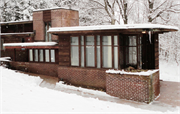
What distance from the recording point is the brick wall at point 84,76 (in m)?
11.0

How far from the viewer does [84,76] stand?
11562 mm

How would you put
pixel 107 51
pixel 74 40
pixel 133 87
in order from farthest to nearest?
pixel 74 40 → pixel 107 51 → pixel 133 87

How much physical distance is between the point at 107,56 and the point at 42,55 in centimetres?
686

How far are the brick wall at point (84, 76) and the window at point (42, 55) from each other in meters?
3.22

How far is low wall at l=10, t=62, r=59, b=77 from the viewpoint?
15.1m

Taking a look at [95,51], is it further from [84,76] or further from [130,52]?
[130,52]

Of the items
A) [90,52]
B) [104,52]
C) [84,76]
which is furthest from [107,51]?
[84,76]

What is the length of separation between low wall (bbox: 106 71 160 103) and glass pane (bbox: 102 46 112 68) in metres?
1.03

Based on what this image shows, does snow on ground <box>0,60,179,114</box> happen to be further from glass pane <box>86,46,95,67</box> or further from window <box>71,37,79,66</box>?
window <box>71,37,79,66</box>

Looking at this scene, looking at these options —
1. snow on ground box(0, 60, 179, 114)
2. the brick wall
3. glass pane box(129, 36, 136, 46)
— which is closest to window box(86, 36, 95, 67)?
the brick wall

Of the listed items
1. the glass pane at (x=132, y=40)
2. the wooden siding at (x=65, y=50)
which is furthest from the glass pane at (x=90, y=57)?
the glass pane at (x=132, y=40)

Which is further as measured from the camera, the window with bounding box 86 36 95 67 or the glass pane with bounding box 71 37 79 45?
the glass pane with bounding box 71 37 79 45

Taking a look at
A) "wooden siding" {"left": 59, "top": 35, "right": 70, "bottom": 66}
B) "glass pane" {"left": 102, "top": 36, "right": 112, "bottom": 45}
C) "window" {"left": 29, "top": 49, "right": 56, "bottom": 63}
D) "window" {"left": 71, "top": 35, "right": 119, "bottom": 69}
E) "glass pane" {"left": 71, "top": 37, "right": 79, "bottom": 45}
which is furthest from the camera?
"window" {"left": 29, "top": 49, "right": 56, "bottom": 63}

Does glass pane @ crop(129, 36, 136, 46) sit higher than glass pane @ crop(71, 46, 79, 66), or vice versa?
glass pane @ crop(129, 36, 136, 46)
